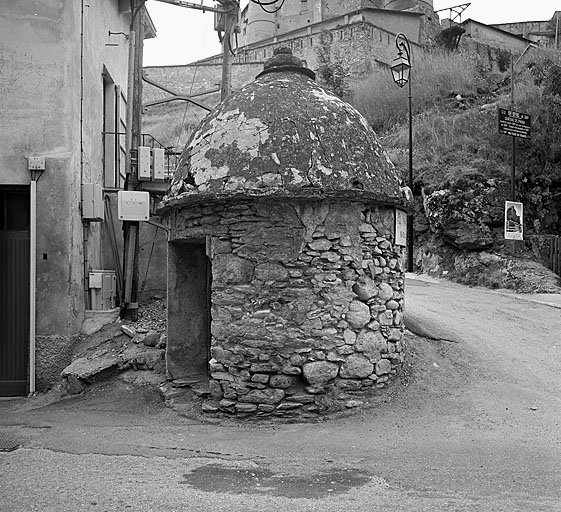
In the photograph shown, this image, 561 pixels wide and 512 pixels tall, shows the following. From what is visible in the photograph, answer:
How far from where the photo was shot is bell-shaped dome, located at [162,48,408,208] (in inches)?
288

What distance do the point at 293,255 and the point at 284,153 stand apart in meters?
1.16

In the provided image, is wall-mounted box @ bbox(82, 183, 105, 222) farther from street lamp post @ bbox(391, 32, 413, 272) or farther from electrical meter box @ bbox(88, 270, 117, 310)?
street lamp post @ bbox(391, 32, 413, 272)

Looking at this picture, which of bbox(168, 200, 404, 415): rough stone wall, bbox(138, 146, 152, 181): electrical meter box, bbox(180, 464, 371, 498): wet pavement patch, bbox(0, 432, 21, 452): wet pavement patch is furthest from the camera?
bbox(138, 146, 152, 181): electrical meter box

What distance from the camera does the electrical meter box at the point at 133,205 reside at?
33.5 ft

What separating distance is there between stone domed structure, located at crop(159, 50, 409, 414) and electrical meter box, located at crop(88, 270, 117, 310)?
9.55 feet

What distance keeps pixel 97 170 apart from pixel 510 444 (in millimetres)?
7854

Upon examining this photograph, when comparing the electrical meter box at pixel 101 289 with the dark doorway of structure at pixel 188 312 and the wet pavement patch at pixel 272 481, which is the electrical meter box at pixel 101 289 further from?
the wet pavement patch at pixel 272 481

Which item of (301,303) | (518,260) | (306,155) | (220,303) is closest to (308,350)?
(301,303)

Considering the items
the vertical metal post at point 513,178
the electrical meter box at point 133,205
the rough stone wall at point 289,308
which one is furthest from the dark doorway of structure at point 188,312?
the vertical metal post at point 513,178

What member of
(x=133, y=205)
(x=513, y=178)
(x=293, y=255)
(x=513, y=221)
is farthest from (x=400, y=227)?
(x=513, y=178)

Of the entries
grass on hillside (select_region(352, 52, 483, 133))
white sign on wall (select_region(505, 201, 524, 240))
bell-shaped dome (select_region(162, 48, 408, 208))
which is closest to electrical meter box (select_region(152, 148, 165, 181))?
bell-shaped dome (select_region(162, 48, 408, 208))

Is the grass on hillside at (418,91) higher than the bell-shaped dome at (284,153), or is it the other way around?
the grass on hillside at (418,91)

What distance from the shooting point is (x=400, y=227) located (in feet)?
26.4

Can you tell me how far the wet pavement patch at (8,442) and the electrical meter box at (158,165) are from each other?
17.0 ft
